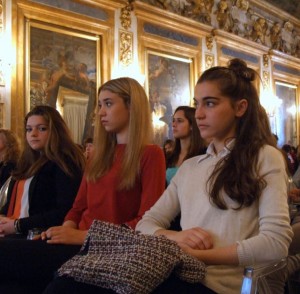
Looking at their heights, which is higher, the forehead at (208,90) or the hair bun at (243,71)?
the hair bun at (243,71)

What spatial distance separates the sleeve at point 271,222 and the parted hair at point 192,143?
7.95 ft

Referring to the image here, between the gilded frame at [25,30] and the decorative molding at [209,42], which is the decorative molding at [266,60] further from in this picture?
the gilded frame at [25,30]

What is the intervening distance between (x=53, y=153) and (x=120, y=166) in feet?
3.35

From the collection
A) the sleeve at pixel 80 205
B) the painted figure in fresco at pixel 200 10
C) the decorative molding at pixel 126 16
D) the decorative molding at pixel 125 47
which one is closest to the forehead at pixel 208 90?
the sleeve at pixel 80 205

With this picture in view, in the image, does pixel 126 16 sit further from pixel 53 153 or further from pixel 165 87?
pixel 53 153

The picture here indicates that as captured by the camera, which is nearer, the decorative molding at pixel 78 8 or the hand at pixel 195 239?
the hand at pixel 195 239

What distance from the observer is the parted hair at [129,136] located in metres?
2.95

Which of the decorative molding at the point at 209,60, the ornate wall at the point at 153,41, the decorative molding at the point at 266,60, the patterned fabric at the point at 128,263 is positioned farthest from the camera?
the decorative molding at the point at 266,60

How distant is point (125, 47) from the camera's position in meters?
10.2

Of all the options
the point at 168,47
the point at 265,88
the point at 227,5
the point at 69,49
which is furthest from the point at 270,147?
the point at 265,88

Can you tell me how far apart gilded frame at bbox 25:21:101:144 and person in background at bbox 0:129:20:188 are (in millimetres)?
2678

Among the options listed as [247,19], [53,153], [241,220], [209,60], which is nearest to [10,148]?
[53,153]

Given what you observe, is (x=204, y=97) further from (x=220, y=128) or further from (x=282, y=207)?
(x=282, y=207)

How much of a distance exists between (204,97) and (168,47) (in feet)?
30.3
